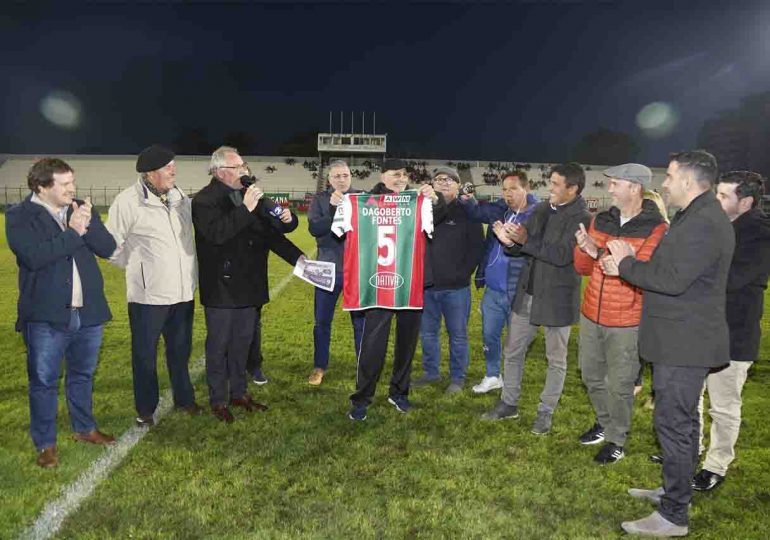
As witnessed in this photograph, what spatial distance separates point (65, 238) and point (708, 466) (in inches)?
176

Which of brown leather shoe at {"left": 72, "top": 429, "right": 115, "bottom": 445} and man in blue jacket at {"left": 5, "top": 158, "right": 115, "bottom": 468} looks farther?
brown leather shoe at {"left": 72, "top": 429, "right": 115, "bottom": 445}

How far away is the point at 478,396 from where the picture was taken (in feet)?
18.9

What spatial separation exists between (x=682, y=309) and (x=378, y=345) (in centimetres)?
244

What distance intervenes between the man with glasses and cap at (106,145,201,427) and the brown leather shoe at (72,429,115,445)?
0.38 m

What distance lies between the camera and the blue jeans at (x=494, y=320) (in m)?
5.76

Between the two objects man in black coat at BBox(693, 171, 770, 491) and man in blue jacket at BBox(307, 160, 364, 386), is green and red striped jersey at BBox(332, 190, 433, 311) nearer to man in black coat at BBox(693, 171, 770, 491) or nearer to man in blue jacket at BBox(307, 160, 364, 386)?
man in blue jacket at BBox(307, 160, 364, 386)

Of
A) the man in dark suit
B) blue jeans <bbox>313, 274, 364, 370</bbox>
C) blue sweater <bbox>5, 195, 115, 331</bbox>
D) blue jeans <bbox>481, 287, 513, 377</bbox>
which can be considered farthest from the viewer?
blue jeans <bbox>313, 274, 364, 370</bbox>

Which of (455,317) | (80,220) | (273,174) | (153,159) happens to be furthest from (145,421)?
(273,174)

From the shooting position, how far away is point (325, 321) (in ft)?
20.1

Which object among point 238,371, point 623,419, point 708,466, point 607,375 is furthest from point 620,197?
point 238,371

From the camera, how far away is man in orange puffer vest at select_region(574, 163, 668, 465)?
13.0 ft

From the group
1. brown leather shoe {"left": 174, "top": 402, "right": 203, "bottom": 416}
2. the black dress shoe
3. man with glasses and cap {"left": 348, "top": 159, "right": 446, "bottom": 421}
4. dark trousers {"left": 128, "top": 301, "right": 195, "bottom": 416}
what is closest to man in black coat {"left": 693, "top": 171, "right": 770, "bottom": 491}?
the black dress shoe

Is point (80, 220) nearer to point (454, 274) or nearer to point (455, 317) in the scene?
point (454, 274)

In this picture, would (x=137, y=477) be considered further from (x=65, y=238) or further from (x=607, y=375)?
(x=607, y=375)
